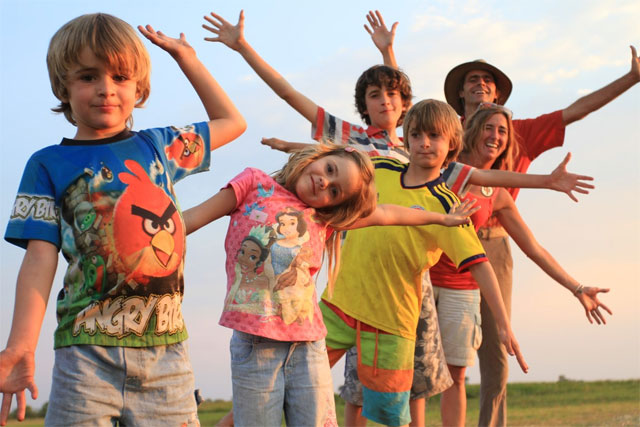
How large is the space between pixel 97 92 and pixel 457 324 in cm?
346

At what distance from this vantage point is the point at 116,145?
3006 millimetres

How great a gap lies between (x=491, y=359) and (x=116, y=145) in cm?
Result: 430

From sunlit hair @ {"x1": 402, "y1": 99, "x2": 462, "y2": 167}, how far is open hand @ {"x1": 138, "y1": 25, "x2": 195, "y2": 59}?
2127 millimetres

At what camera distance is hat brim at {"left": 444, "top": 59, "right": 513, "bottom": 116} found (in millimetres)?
7008

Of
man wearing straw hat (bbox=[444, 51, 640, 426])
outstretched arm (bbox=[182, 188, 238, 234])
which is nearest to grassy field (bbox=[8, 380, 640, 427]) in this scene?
man wearing straw hat (bbox=[444, 51, 640, 426])

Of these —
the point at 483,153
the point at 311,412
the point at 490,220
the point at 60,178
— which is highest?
the point at 483,153

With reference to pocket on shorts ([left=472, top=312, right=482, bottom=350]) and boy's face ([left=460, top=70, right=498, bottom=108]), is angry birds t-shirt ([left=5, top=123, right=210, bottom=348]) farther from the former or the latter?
boy's face ([left=460, top=70, right=498, bottom=108])

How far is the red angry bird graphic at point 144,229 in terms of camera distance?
2.90 metres

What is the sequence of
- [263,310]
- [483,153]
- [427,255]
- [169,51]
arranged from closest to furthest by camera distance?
[169,51] → [263,310] → [427,255] → [483,153]

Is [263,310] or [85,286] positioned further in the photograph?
[263,310]

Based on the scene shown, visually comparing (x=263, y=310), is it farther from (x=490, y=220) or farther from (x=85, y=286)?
(x=490, y=220)

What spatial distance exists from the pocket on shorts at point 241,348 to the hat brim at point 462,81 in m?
4.11

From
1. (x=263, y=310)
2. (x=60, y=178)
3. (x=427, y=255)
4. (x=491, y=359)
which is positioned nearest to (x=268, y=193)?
(x=263, y=310)

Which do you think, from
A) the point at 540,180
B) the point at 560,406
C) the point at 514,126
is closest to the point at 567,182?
the point at 540,180
